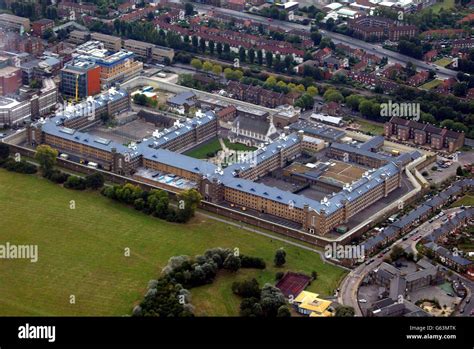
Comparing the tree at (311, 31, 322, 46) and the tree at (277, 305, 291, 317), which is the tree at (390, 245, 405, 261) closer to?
the tree at (277, 305, 291, 317)

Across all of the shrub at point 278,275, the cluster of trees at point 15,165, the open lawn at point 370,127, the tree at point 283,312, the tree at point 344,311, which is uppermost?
the tree at point 283,312

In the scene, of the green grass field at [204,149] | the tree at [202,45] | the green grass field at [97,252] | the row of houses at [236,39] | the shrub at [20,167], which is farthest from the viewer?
the tree at [202,45]

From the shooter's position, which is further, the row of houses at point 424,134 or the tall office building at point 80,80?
the tall office building at point 80,80

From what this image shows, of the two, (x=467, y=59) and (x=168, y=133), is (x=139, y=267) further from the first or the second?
(x=467, y=59)

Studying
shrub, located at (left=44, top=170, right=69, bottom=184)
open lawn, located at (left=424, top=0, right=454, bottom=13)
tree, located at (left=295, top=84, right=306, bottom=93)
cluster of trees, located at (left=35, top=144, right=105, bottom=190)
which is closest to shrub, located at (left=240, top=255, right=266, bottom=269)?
cluster of trees, located at (left=35, top=144, right=105, bottom=190)

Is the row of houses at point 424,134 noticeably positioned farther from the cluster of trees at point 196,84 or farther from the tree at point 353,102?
the cluster of trees at point 196,84

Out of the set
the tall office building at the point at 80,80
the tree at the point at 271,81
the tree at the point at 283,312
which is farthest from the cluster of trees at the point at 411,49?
the tree at the point at 283,312

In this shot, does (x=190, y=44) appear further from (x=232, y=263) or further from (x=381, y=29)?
(x=232, y=263)

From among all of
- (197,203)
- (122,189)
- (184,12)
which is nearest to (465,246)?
(197,203)
